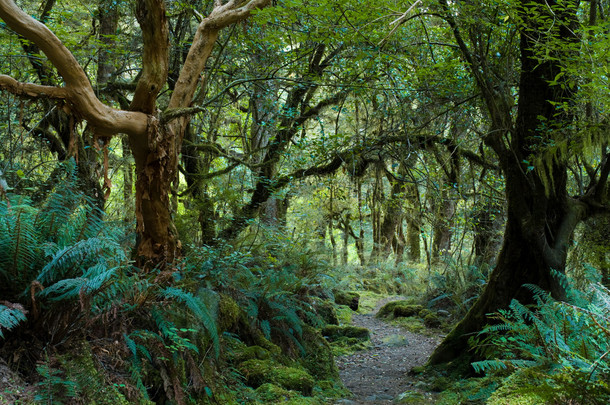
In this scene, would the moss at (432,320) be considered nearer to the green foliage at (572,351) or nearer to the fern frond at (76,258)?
the green foliage at (572,351)

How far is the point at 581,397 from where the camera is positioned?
2.31m

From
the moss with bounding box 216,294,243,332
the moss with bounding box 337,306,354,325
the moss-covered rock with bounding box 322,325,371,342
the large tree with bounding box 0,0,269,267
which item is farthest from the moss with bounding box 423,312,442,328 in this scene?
the large tree with bounding box 0,0,269,267

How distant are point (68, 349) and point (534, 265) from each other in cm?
520

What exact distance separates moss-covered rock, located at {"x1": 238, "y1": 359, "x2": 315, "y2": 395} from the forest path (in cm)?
47

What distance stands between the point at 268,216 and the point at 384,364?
170 inches

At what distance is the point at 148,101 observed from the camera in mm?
3957

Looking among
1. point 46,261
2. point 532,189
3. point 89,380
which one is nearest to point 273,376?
point 89,380

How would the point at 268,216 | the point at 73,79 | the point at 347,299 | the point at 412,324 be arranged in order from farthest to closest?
the point at 347,299
the point at 268,216
the point at 412,324
the point at 73,79

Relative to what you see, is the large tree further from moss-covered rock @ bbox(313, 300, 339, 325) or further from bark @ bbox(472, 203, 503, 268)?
bark @ bbox(472, 203, 503, 268)

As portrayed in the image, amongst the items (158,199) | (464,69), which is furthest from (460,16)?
(158,199)

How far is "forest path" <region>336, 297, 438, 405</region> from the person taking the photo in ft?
17.9

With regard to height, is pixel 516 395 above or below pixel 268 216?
below

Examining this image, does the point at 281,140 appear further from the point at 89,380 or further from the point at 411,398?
the point at 89,380

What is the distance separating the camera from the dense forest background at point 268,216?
291 cm
